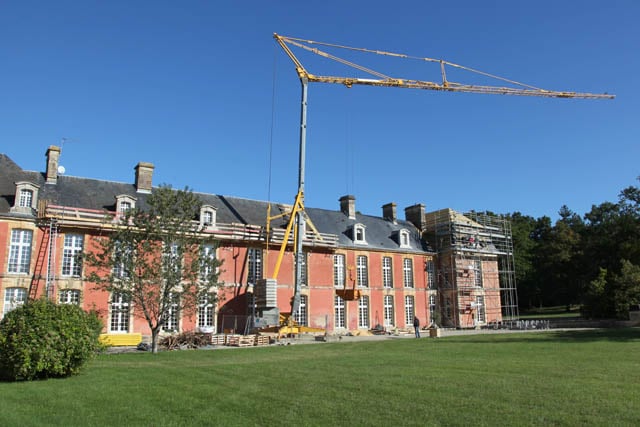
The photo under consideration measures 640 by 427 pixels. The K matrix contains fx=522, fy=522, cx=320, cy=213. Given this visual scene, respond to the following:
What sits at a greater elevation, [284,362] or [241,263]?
[241,263]

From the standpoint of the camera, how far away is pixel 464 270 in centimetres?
3866

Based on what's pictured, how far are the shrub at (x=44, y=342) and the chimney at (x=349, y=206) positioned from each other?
2607 cm

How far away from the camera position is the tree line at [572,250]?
44.1m

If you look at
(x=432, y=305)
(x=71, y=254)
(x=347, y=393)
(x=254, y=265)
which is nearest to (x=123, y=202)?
(x=71, y=254)

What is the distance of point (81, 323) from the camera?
1270 cm

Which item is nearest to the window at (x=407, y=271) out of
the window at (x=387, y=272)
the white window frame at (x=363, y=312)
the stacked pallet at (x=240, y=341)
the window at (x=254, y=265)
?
the window at (x=387, y=272)

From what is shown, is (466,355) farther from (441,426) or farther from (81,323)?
(81,323)

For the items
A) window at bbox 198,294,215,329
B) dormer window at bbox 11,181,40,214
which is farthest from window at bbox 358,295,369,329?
dormer window at bbox 11,181,40,214

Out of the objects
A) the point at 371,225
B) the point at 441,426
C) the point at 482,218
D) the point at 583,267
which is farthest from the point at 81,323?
the point at 583,267

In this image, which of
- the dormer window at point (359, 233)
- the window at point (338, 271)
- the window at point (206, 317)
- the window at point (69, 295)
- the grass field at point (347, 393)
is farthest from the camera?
the dormer window at point (359, 233)

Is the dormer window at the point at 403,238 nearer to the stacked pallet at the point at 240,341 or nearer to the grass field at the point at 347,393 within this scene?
the stacked pallet at the point at 240,341

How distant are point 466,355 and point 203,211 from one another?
55.8 feet

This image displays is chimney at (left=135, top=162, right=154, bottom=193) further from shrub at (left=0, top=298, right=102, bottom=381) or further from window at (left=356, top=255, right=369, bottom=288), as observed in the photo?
shrub at (left=0, top=298, right=102, bottom=381)

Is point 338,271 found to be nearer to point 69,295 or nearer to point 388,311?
point 388,311
